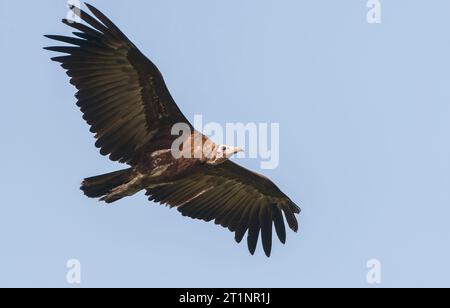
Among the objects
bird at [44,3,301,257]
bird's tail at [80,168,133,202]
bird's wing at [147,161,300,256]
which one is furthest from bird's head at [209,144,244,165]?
bird's tail at [80,168,133,202]

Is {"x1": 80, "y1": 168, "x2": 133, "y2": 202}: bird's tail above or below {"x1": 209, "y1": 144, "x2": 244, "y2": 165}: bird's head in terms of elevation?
below

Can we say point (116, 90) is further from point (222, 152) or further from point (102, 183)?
point (222, 152)

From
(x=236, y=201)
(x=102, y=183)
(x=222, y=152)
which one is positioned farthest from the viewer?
(x=236, y=201)

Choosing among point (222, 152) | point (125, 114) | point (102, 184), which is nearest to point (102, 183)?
point (102, 184)

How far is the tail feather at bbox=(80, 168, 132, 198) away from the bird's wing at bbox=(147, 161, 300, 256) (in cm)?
177

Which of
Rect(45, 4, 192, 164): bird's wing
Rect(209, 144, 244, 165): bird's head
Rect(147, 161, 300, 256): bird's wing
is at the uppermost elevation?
Rect(45, 4, 192, 164): bird's wing

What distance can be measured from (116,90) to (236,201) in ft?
12.1

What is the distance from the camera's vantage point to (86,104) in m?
22.9

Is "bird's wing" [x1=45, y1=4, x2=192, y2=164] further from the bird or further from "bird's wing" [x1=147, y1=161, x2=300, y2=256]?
"bird's wing" [x1=147, y1=161, x2=300, y2=256]

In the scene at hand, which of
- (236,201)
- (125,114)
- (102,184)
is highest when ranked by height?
(125,114)

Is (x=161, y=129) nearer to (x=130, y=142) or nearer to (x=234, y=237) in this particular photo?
(x=130, y=142)

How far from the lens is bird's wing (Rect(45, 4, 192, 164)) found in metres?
22.7

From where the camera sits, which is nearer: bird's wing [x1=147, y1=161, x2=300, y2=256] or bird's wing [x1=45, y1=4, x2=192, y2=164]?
bird's wing [x1=45, y1=4, x2=192, y2=164]

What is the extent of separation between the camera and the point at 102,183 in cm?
2280
